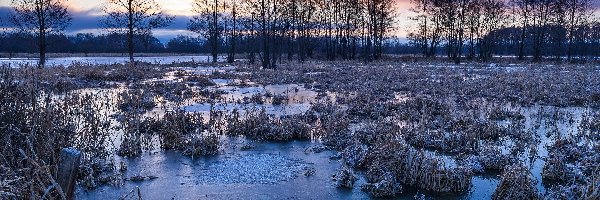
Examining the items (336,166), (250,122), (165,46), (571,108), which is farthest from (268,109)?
(165,46)

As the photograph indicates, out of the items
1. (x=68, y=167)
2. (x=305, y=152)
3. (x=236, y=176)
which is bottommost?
(x=236, y=176)

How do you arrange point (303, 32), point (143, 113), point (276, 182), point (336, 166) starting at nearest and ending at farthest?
point (276, 182) → point (336, 166) → point (143, 113) → point (303, 32)

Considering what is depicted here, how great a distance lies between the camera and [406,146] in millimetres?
7684

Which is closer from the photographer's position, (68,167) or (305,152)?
(68,167)

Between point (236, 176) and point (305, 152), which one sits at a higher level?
point (305, 152)

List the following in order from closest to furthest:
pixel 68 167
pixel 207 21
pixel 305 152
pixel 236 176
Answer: pixel 68 167
pixel 236 176
pixel 305 152
pixel 207 21

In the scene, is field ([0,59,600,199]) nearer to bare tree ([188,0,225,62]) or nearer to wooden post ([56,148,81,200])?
wooden post ([56,148,81,200])

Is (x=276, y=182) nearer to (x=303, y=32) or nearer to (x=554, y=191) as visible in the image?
(x=554, y=191)

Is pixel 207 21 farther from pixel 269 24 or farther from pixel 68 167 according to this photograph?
pixel 68 167

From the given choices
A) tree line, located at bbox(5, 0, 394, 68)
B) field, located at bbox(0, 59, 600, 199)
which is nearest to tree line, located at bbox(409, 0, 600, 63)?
tree line, located at bbox(5, 0, 394, 68)

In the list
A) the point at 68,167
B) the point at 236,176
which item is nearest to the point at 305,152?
the point at 236,176

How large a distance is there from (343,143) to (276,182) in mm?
2475

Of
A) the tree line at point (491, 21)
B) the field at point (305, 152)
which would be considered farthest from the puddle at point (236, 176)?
the tree line at point (491, 21)

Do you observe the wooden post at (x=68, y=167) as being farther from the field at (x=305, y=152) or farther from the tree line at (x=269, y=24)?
the tree line at (x=269, y=24)
